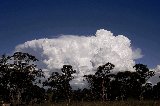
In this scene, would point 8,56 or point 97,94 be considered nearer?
point 8,56

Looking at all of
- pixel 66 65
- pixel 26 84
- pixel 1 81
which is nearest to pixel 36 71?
pixel 26 84

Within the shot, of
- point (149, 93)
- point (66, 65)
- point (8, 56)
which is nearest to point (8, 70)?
point (8, 56)

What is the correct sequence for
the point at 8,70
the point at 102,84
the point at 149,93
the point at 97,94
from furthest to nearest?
the point at 149,93
the point at 97,94
the point at 102,84
the point at 8,70

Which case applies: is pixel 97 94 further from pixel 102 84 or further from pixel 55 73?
pixel 55 73

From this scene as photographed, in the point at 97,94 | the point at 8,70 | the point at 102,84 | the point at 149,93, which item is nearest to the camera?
the point at 8,70

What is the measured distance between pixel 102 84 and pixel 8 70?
28326mm

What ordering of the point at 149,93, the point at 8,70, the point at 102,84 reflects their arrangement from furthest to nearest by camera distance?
the point at 149,93, the point at 102,84, the point at 8,70

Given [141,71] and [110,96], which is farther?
Answer: [110,96]

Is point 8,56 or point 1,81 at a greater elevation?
point 8,56

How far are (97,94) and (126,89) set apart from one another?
9.37 meters

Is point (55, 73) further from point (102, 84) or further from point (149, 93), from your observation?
point (149, 93)

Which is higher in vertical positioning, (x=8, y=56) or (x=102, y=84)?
(x=8, y=56)

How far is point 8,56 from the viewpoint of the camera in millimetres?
70125

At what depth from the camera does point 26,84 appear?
73.6 metres
